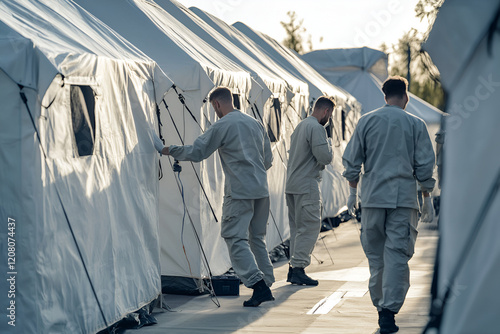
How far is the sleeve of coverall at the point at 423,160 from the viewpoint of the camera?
6.08 meters

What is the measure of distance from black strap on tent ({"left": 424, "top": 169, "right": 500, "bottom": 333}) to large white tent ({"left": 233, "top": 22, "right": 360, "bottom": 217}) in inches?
454

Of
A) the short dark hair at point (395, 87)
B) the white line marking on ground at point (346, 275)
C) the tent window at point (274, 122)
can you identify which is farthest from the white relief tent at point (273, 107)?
the short dark hair at point (395, 87)

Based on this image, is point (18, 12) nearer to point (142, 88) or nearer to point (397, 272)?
point (142, 88)

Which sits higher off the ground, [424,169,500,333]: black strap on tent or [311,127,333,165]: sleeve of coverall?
[424,169,500,333]: black strap on tent

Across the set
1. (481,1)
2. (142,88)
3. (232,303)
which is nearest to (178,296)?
(232,303)

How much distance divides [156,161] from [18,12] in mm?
1970

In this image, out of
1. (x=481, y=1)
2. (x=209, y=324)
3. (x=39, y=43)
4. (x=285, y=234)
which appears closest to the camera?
(x=481, y=1)

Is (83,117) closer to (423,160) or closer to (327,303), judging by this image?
(423,160)

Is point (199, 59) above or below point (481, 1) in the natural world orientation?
below

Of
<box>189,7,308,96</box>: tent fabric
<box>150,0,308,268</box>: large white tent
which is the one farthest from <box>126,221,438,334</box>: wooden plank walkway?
<box>189,7,308,96</box>: tent fabric

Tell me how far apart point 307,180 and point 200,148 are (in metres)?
1.98

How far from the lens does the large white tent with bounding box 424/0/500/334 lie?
93.4 inches

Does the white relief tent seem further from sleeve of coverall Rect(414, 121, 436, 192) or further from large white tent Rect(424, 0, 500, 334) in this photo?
large white tent Rect(424, 0, 500, 334)

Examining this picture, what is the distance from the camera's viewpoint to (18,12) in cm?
556
